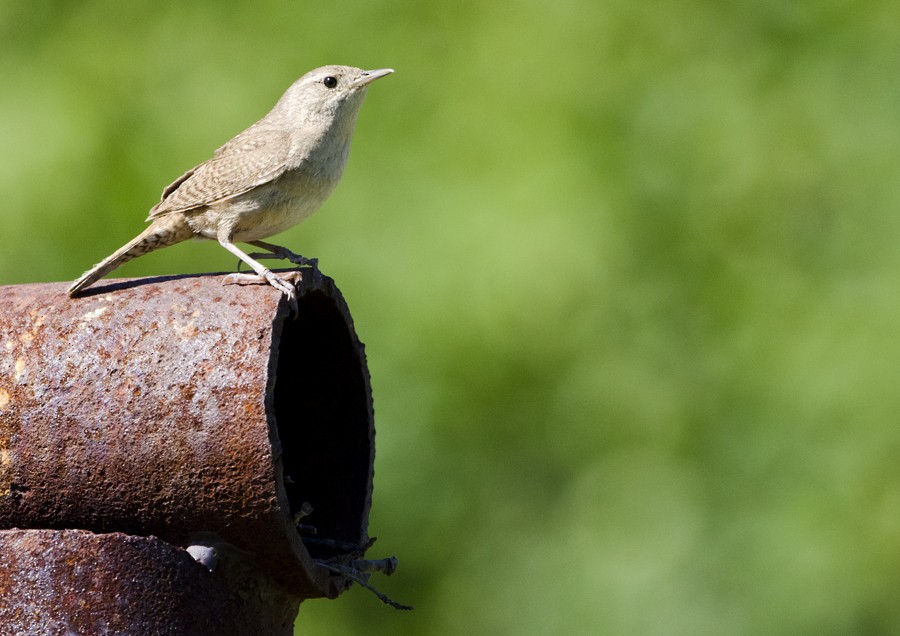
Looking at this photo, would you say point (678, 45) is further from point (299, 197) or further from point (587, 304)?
point (299, 197)

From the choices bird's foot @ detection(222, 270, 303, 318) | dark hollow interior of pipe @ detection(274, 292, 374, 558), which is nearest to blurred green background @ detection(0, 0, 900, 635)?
dark hollow interior of pipe @ detection(274, 292, 374, 558)

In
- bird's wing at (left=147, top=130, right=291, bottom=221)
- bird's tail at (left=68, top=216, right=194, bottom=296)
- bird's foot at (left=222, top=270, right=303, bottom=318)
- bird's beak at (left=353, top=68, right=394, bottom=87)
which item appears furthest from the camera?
bird's beak at (left=353, top=68, right=394, bottom=87)

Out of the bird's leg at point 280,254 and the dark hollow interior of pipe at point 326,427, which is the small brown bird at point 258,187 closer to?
the bird's leg at point 280,254

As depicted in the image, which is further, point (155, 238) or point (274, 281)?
point (155, 238)

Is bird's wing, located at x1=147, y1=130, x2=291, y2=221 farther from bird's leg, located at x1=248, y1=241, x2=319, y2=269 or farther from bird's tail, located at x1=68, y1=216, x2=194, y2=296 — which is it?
bird's leg, located at x1=248, y1=241, x2=319, y2=269

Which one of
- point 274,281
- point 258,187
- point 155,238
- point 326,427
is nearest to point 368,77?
point 258,187

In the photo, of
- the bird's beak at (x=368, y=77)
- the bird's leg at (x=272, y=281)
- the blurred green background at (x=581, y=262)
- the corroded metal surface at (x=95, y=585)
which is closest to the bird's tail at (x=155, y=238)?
the bird's leg at (x=272, y=281)

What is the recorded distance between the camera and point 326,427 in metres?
3.31

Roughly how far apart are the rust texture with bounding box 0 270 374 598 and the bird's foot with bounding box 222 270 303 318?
0.03 meters

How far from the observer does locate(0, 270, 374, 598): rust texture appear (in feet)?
8.52

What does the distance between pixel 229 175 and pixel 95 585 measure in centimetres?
188

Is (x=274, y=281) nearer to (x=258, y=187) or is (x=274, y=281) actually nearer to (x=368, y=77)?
(x=258, y=187)

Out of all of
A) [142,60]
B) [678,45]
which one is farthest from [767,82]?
[142,60]

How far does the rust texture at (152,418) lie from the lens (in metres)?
2.60
